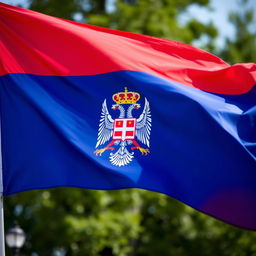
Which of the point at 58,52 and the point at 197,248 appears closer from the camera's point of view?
the point at 58,52

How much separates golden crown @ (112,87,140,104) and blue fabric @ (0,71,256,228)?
0.19 feet

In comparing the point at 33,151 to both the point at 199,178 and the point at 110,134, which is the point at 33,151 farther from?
the point at 199,178

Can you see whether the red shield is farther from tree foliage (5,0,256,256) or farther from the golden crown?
tree foliage (5,0,256,256)

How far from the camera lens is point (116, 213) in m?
18.4

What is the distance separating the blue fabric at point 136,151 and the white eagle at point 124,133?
0.17ft

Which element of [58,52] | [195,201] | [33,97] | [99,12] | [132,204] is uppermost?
[99,12]

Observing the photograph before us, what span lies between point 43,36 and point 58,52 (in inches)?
8.8

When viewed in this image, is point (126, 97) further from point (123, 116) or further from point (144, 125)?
point (144, 125)

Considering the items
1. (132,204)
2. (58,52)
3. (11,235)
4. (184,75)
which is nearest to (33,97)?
(58,52)

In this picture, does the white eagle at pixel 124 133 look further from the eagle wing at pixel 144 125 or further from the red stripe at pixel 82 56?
the red stripe at pixel 82 56

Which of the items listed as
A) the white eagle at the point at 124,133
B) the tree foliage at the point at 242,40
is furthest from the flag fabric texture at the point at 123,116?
the tree foliage at the point at 242,40

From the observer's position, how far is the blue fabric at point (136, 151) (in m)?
5.80

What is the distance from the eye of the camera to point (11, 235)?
13.2 meters

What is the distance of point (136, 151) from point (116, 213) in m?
12.7
